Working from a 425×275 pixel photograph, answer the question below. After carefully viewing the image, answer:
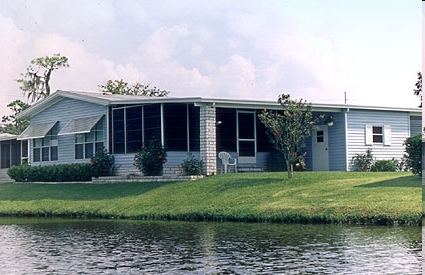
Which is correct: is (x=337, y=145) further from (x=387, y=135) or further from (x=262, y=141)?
(x=262, y=141)

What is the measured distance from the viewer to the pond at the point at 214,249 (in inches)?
485

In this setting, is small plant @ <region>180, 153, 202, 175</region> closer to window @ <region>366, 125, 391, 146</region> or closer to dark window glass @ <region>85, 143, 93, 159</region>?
dark window glass @ <region>85, 143, 93, 159</region>

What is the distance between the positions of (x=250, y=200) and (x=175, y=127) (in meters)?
8.46

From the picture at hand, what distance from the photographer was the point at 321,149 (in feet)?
109

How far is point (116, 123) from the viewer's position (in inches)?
1249

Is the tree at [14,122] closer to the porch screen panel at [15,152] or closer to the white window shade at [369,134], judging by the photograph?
the porch screen panel at [15,152]

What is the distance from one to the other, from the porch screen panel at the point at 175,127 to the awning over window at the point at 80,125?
3939mm

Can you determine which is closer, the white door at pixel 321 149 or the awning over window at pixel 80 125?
the awning over window at pixel 80 125

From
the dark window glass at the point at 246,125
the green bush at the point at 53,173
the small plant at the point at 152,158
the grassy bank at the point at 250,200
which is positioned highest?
the dark window glass at the point at 246,125

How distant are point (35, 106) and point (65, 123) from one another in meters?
2.49

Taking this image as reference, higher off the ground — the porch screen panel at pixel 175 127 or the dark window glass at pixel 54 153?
the porch screen panel at pixel 175 127

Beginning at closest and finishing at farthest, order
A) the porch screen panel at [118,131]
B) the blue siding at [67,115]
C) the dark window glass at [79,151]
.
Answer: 1. the porch screen panel at [118,131]
2. the blue siding at [67,115]
3. the dark window glass at [79,151]

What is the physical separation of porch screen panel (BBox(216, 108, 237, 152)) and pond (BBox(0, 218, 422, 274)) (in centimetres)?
1110

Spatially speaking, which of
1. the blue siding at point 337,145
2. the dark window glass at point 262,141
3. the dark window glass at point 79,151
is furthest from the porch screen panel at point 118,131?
the blue siding at point 337,145
